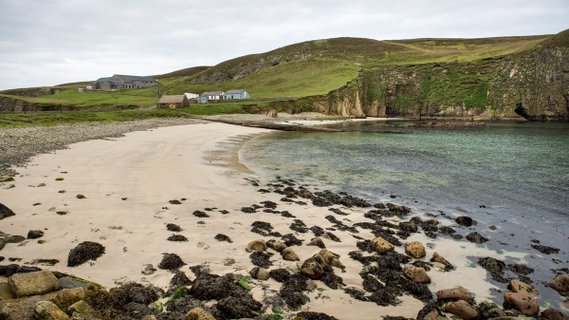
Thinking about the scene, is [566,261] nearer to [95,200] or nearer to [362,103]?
[95,200]

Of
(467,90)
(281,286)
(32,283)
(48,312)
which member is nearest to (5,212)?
(32,283)

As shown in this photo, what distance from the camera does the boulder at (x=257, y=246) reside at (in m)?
10.5

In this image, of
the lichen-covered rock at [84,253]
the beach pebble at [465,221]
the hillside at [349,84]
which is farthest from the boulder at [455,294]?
the hillside at [349,84]

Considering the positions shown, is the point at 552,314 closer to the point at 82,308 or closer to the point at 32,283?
the point at 82,308

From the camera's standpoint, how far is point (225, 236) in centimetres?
1162

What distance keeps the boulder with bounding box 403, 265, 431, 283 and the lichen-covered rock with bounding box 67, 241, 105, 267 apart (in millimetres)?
8568

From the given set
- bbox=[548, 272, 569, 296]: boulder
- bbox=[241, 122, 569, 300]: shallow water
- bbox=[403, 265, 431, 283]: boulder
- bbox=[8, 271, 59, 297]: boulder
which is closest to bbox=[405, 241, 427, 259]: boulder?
bbox=[403, 265, 431, 283]: boulder

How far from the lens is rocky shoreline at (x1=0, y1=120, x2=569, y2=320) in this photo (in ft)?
21.3

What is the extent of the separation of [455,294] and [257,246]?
18.3 ft

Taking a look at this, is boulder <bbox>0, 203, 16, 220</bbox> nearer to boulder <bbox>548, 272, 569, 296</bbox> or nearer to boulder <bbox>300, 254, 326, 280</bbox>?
boulder <bbox>300, 254, 326, 280</bbox>

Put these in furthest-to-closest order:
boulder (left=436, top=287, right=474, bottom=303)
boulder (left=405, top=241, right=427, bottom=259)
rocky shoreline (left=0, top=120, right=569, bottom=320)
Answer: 1. boulder (left=405, top=241, right=427, bottom=259)
2. boulder (left=436, top=287, right=474, bottom=303)
3. rocky shoreline (left=0, top=120, right=569, bottom=320)

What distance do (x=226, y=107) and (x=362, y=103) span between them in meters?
58.7

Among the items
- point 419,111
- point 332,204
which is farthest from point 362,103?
point 332,204

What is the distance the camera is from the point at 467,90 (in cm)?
11612
